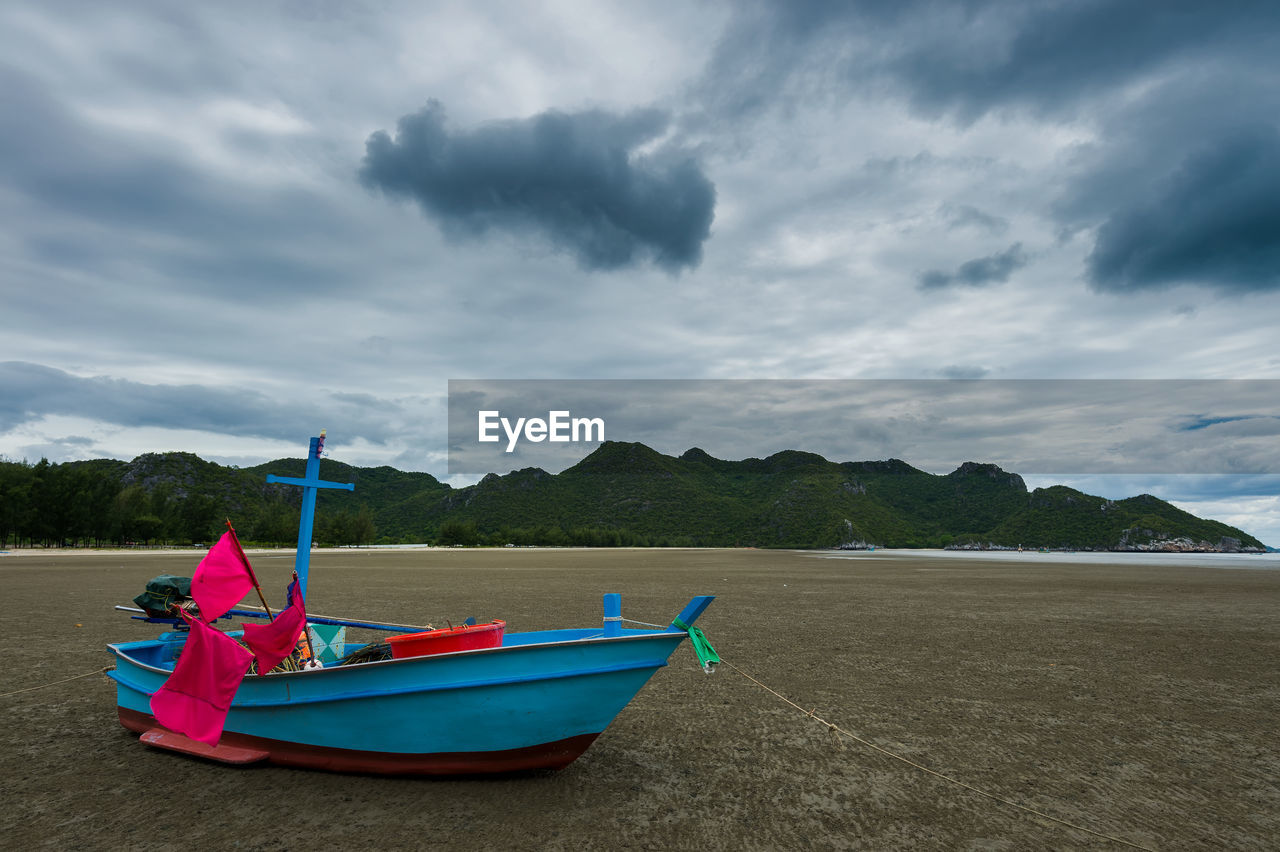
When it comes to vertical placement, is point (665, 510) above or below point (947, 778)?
above

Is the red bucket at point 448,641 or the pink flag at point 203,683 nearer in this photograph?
the pink flag at point 203,683

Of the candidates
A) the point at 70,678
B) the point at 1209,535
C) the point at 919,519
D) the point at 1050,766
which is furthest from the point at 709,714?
the point at 1209,535

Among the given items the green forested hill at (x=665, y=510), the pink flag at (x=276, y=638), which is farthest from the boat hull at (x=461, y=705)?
the green forested hill at (x=665, y=510)

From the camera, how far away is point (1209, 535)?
160m

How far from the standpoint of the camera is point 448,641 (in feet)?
20.8

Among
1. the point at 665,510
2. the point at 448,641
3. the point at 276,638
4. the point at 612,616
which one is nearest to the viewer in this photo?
the point at 276,638

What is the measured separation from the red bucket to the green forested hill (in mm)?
97123

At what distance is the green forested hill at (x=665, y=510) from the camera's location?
117312 mm

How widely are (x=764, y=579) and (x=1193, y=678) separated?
2429 centimetres

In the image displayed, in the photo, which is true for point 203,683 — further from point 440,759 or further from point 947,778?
point 947,778

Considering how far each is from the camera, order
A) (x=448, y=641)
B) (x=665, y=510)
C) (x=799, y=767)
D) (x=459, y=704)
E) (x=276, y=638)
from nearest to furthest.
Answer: (x=459, y=704) → (x=276, y=638) → (x=448, y=641) → (x=799, y=767) → (x=665, y=510)

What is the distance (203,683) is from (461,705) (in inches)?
96.8

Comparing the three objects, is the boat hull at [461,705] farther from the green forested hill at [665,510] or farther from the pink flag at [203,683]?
the green forested hill at [665,510]

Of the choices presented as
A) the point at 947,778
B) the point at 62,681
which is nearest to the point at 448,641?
the point at 947,778
